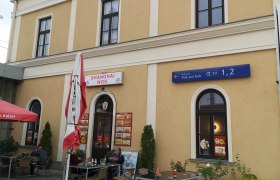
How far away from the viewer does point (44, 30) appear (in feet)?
49.1

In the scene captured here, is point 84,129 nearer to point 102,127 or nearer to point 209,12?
point 102,127

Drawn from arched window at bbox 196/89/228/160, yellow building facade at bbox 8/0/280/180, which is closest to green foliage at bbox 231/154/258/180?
yellow building facade at bbox 8/0/280/180

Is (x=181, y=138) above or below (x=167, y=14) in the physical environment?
below

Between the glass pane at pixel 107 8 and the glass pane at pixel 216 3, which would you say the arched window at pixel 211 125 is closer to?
the glass pane at pixel 216 3

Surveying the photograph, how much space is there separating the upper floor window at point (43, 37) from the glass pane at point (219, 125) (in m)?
9.11

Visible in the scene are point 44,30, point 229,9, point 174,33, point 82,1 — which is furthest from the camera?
point 44,30

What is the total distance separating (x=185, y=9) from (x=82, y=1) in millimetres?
5390

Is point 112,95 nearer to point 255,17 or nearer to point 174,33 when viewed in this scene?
point 174,33

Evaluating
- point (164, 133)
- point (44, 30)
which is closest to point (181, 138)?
point (164, 133)

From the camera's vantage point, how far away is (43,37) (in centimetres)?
1492

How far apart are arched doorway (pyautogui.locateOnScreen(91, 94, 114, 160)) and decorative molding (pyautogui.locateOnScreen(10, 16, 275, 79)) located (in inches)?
58.3

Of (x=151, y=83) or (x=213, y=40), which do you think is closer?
(x=213, y=40)

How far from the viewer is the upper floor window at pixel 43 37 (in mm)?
14656

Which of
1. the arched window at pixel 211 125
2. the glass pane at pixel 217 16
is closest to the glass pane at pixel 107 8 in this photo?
the glass pane at pixel 217 16
